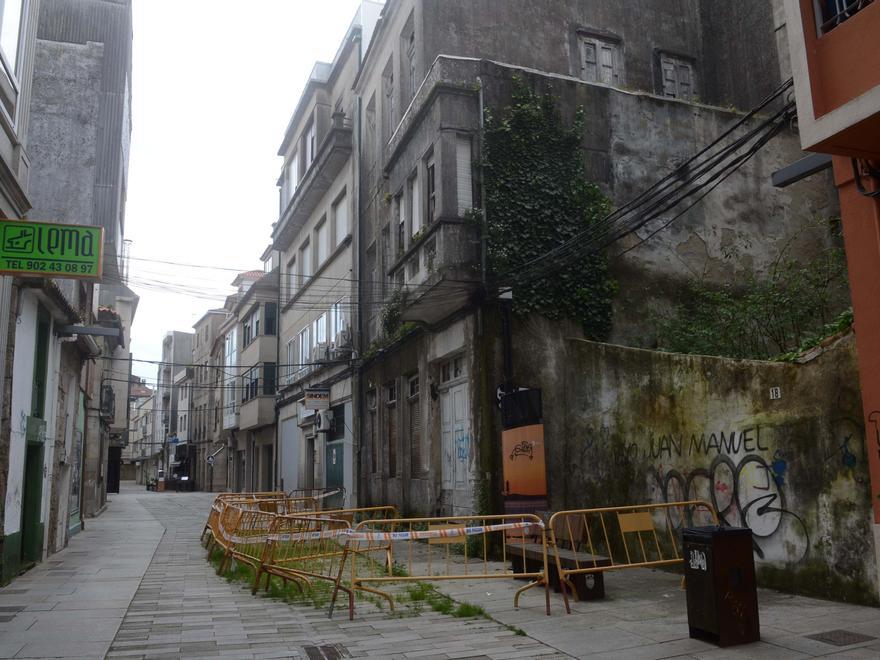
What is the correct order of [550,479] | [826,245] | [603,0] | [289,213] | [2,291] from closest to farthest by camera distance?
[2,291], [550,479], [826,245], [603,0], [289,213]

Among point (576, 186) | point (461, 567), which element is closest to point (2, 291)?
point (461, 567)

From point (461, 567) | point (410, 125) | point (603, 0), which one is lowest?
point (461, 567)

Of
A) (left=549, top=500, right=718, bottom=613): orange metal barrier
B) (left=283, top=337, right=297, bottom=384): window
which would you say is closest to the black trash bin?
(left=549, top=500, right=718, bottom=613): orange metal barrier

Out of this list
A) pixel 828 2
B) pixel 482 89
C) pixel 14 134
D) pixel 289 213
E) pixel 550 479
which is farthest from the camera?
pixel 289 213

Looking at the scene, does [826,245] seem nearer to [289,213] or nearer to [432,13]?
[432,13]

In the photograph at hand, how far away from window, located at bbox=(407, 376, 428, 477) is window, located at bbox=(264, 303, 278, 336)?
21.3m

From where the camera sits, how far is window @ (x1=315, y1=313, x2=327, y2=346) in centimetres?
2683

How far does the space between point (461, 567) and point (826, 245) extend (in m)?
10.5

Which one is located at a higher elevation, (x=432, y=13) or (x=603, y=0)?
(x=603, y=0)

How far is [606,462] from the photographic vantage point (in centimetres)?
1211

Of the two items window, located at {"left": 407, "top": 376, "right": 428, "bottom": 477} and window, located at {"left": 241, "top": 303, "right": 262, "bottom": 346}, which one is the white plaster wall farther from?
window, located at {"left": 241, "top": 303, "right": 262, "bottom": 346}

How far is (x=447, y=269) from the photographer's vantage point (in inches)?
569

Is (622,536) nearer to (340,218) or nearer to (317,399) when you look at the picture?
(317,399)

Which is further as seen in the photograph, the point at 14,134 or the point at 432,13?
the point at 432,13
